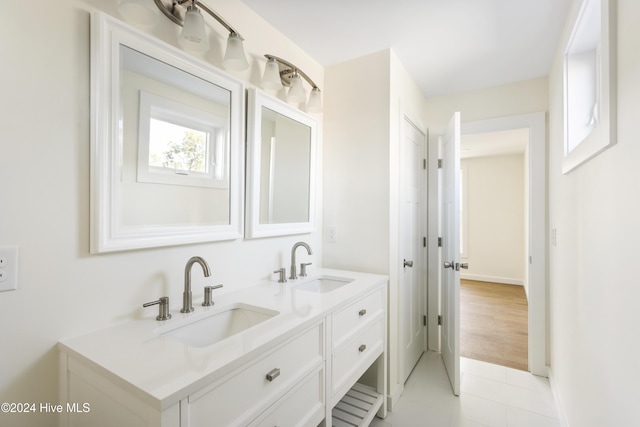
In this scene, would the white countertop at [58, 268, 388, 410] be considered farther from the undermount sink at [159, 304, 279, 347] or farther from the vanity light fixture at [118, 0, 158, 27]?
the vanity light fixture at [118, 0, 158, 27]

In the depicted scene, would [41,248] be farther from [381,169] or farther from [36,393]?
[381,169]

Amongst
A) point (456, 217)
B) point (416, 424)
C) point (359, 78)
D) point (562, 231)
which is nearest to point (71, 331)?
point (416, 424)

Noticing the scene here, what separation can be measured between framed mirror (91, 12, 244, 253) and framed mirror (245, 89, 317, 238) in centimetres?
8

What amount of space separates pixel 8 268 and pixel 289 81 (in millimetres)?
1508

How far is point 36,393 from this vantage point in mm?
892

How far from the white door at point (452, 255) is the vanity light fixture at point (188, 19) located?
4.99 ft

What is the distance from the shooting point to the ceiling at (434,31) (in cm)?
157

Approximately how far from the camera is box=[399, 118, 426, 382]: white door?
7.21 feet

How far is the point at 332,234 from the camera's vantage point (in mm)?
2166

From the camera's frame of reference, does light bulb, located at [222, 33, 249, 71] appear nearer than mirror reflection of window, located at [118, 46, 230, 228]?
No

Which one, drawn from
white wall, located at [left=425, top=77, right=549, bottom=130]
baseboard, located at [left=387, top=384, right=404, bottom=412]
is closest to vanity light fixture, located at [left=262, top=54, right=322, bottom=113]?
white wall, located at [left=425, top=77, right=549, bottom=130]

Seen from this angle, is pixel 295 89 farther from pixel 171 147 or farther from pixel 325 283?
pixel 325 283

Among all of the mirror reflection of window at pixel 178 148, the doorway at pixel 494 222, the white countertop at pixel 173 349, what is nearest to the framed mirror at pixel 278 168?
the mirror reflection of window at pixel 178 148

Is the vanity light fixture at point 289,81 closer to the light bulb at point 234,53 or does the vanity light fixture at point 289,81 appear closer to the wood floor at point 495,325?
the light bulb at point 234,53
